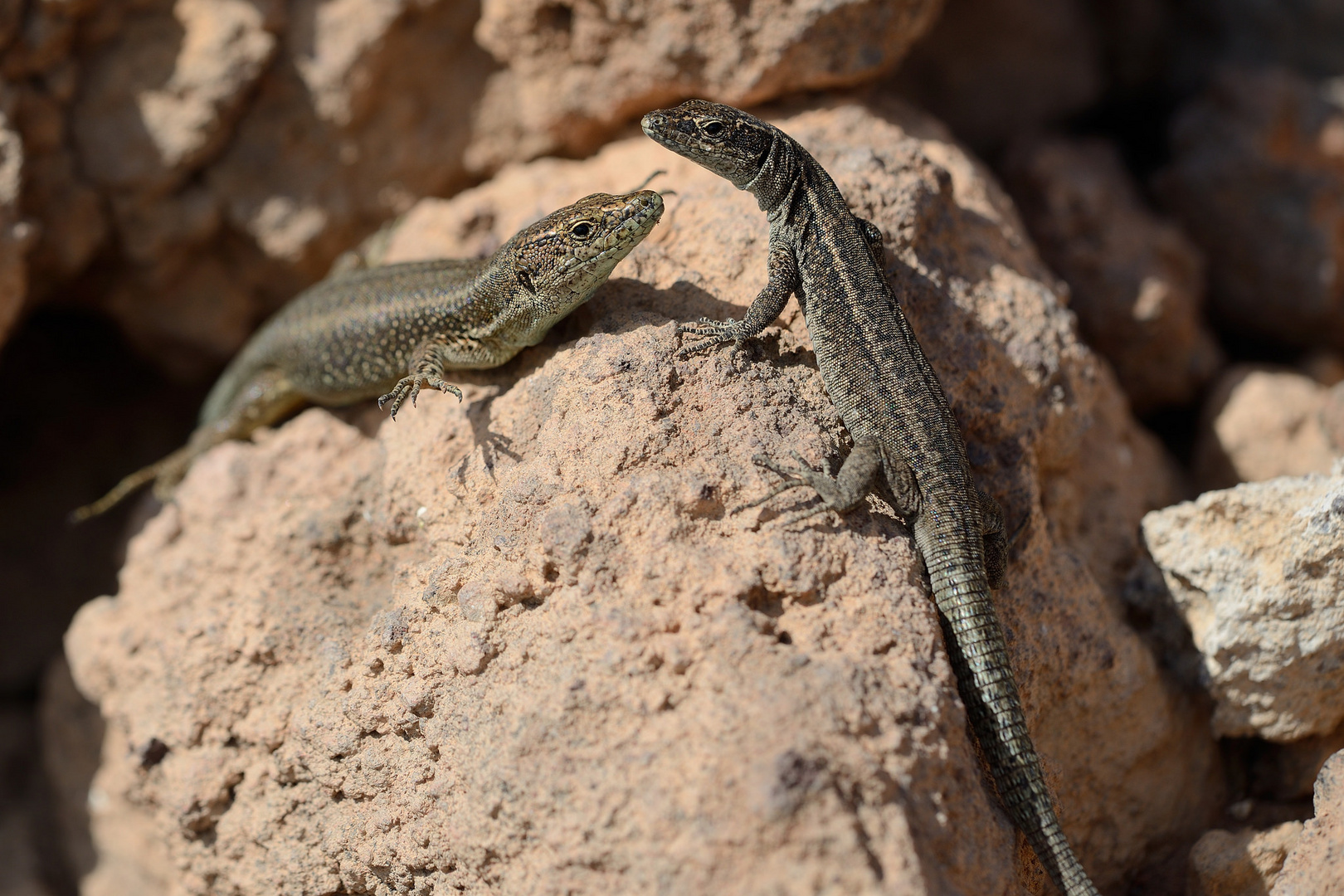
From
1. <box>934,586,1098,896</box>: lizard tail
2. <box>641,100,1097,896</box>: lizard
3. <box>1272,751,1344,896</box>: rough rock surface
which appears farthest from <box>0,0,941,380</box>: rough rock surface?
<box>1272,751,1344,896</box>: rough rock surface

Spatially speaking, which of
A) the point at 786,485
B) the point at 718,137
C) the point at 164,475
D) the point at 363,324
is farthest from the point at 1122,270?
the point at 164,475

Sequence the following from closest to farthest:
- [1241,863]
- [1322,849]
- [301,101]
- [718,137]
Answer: [1322,849]
[1241,863]
[718,137]
[301,101]

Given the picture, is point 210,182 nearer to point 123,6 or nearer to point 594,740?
point 123,6

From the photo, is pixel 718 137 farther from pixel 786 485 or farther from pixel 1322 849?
pixel 1322 849

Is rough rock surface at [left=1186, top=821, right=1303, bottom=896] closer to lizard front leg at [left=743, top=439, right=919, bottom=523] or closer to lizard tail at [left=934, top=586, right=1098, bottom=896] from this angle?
lizard tail at [left=934, top=586, right=1098, bottom=896]

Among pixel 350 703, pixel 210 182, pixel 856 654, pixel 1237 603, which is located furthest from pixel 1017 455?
pixel 210 182

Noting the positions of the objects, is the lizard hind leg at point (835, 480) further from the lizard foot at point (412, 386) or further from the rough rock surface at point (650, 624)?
the lizard foot at point (412, 386)

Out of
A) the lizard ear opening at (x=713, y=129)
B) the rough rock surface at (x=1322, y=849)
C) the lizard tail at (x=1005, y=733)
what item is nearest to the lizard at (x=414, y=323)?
the lizard ear opening at (x=713, y=129)
